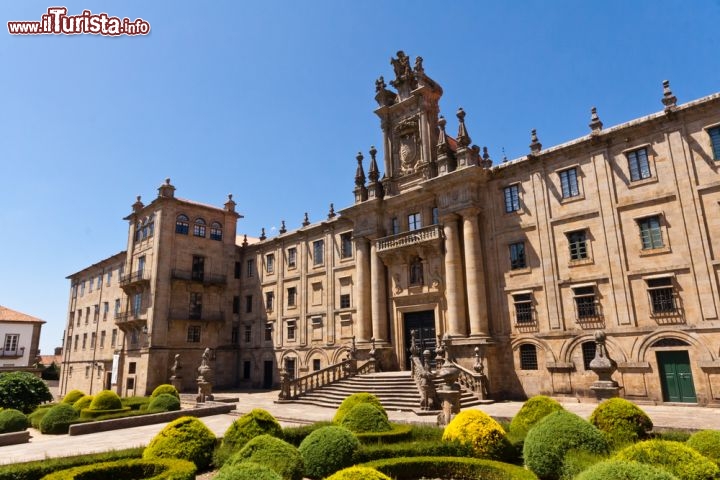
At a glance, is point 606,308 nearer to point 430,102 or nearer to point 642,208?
point 642,208

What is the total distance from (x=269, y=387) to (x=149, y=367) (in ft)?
32.4

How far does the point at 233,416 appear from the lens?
21.2 metres

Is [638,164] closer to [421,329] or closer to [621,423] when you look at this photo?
[421,329]

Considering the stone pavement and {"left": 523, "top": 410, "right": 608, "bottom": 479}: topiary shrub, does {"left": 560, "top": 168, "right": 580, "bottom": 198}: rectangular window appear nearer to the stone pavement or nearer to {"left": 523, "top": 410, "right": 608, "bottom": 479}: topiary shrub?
the stone pavement

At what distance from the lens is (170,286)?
3906cm

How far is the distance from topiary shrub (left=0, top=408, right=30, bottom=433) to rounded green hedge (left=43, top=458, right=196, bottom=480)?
40.8 feet

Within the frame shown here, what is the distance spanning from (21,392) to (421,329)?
2194cm

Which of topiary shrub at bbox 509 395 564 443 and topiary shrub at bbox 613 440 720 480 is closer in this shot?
topiary shrub at bbox 613 440 720 480

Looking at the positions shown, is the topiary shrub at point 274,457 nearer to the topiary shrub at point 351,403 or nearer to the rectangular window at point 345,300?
the topiary shrub at point 351,403

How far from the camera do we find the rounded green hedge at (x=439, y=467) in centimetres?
921

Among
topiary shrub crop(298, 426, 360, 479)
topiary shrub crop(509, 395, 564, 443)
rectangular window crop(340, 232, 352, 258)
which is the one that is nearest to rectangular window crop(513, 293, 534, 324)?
topiary shrub crop(509, 395, 564, 443)

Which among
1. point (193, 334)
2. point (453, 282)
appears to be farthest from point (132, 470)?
point (193, 334)

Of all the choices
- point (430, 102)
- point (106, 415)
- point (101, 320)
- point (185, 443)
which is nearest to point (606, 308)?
point (430, 102)

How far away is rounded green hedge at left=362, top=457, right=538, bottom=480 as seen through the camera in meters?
9.21
